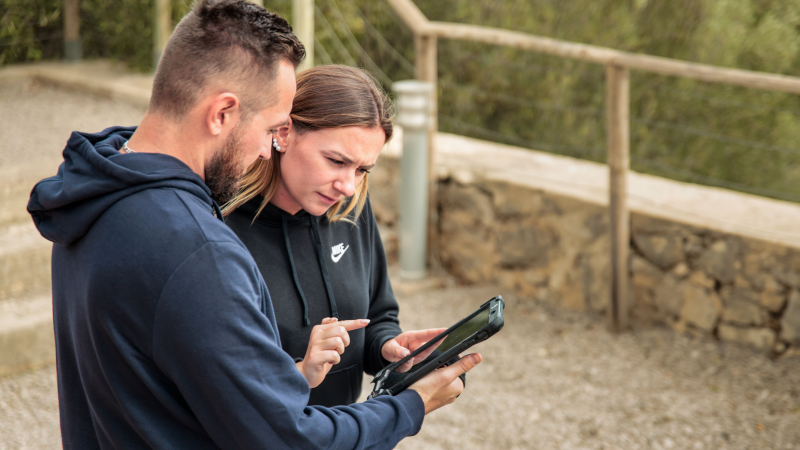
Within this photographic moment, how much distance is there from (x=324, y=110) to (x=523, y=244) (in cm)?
294

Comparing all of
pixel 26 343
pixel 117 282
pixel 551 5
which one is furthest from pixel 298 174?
pixel 551 5

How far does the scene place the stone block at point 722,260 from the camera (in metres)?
3.59

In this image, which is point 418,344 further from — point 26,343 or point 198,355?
point 26,343

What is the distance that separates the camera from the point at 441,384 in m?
1.41

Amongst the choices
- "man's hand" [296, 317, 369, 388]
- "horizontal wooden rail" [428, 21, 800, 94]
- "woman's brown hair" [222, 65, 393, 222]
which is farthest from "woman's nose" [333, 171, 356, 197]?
"horizontal wooden rail" [428, 21, 800, 94]

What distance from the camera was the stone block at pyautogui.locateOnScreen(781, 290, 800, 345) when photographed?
3457 mm

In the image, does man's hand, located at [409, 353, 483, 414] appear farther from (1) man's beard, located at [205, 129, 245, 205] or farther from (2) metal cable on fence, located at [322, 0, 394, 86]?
(2) metal cable on fence, located at [322, 0, 394, 86]

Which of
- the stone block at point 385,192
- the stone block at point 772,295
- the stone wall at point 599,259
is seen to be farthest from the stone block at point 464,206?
the stone block at point 772,295

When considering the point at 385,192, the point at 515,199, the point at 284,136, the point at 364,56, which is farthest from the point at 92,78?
the point at 284,136

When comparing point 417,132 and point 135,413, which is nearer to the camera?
point 135,413

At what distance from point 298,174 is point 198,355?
72 centimetres

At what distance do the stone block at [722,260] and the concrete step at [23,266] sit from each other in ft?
11.1

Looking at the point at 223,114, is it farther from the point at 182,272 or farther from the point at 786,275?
the point at 786,275

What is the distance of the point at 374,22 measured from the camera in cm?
862
